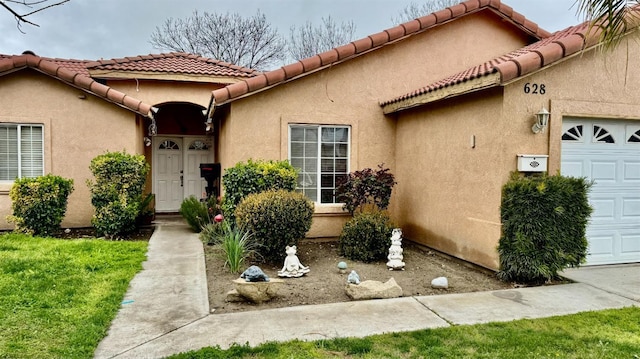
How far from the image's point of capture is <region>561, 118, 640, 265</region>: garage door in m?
7.68

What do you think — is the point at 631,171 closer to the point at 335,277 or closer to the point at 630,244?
the point at 630,244

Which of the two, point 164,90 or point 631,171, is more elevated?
point 164,90

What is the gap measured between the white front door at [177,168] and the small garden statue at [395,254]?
9.36m

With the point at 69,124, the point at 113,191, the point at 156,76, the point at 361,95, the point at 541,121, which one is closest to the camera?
the point at 541,121

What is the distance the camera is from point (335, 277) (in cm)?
735

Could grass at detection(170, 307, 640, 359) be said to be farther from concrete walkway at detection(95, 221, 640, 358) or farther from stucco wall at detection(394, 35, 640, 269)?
stucco wall at detection(394, 35, 640, 269)

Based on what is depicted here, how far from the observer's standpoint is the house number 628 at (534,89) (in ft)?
23.6

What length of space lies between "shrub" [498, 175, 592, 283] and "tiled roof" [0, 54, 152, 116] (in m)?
9.15

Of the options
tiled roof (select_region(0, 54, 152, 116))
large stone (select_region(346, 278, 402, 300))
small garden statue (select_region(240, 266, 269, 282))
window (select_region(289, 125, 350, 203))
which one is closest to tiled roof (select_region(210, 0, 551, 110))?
window (select_region(289, 125, 350, 203))

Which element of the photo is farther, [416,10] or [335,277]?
[416,10]

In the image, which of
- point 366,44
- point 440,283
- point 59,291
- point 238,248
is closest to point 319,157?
point 366,44

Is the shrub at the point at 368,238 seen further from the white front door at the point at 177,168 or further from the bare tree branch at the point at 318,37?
the bare tree branch at the point at 318,37

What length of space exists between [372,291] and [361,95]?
572 centimetres

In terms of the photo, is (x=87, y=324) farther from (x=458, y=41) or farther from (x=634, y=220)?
(x=458, y=41)
